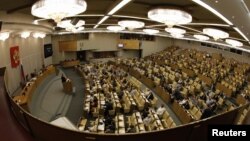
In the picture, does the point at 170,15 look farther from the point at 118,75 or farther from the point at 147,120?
the point at 118,75

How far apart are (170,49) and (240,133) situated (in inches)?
1189

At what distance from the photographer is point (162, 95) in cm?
1531

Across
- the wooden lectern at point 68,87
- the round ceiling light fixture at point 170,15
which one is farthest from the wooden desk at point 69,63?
the round ceiling light fixture at point 170,15

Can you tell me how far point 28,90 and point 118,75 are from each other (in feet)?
27.9

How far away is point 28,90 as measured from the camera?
1259cm

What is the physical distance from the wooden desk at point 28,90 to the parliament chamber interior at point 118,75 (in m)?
0.05

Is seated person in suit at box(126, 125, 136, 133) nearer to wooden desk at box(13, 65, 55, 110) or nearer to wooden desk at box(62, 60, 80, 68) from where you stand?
wooden desk at box(13, 65, 55, 110)

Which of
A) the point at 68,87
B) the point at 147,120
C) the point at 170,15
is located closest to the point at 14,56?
the point at 68,87

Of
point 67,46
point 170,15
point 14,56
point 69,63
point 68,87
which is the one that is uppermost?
point 170,15

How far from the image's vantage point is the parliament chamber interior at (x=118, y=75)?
4.10 metres

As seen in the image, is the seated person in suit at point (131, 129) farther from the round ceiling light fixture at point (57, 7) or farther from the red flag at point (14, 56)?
the red flag at point (14, 56)

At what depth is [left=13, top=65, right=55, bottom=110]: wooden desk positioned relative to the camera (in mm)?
10712

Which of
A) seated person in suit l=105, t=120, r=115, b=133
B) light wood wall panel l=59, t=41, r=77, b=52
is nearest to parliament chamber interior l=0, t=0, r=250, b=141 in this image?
seated person in suit l=105, t=120, r=115, b=133

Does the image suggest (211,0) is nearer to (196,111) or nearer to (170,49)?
(196,111)
